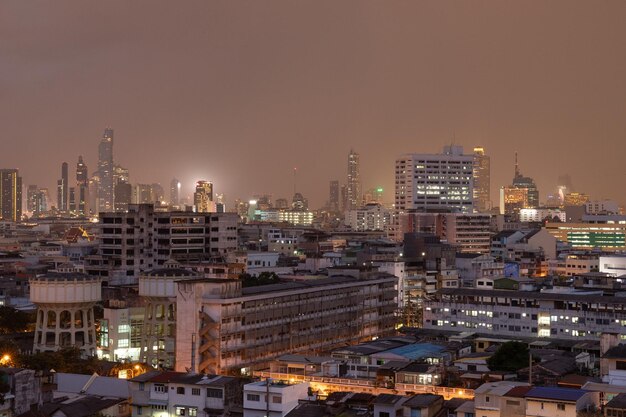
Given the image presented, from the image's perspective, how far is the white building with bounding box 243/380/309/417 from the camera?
27.3 meters

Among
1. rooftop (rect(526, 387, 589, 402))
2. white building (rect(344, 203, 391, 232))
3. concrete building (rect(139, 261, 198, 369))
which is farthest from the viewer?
white building (rect(344, 203, 391, 232))

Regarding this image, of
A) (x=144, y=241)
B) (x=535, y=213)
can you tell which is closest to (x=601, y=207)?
(x=535, y=213)

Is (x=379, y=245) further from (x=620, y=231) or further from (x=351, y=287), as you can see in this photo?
(x=620, y=231)

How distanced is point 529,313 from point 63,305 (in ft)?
63.9

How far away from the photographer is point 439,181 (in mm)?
126312

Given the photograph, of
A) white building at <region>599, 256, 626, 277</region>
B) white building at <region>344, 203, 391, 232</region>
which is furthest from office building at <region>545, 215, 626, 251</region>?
white building at <region>599, 256, 626, 277</region>

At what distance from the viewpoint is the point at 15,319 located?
44.9m

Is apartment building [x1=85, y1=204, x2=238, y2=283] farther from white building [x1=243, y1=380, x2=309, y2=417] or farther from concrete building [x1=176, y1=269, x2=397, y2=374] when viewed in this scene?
white building [x1=243, y1=380, x2=309, y2=417]

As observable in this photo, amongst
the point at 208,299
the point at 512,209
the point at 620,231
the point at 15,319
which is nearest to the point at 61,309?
the point at 15,319

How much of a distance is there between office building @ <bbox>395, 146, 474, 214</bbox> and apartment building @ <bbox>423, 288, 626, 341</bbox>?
79.4m

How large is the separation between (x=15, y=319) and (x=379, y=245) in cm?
3950

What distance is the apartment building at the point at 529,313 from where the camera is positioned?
41844 mm

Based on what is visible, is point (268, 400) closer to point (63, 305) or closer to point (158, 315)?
point (158, 315)

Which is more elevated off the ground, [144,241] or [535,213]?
[535,213]
